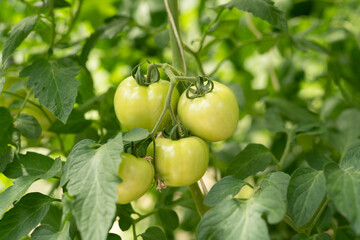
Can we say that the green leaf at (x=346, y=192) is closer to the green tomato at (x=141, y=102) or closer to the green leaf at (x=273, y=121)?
the green tomato at (x=141, y=102)

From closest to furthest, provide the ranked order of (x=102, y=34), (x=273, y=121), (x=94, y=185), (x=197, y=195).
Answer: (x=94, y=185)
(x=197, y=195)
(x=102, y=34)
(x=273, y=121)

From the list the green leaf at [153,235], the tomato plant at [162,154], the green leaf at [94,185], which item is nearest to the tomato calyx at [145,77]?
the tomato plant at [162,154]

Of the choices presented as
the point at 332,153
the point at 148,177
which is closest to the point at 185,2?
the point at 332,153

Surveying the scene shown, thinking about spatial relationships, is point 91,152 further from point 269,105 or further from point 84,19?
point 84,19

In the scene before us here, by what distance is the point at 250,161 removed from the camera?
2.03ft


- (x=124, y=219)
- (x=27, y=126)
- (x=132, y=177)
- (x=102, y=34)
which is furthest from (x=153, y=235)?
(x=102, y=34)

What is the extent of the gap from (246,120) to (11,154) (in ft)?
3.26

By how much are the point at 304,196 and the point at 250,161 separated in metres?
0.19

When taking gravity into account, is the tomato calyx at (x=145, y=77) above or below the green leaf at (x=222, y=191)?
above

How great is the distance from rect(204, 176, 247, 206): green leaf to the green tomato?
11 centimetres

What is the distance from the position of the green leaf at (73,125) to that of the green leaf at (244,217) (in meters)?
0.32

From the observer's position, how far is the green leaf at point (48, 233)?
0.44 meters

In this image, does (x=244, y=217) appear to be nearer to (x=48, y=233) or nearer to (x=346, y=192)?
(x=346, y=192)

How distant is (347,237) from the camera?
0.62m
